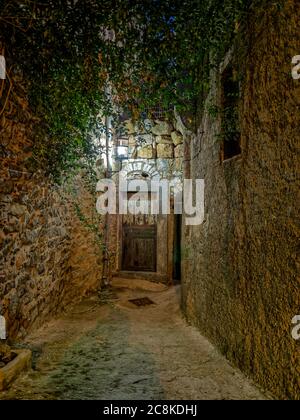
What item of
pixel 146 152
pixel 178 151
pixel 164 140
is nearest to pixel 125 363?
pixel 178 151

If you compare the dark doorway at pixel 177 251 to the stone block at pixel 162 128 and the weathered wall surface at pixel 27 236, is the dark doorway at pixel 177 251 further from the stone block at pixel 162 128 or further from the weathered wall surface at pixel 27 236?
Answer: the weathered wall surface at pixel 27 236

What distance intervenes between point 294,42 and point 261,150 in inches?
30.5

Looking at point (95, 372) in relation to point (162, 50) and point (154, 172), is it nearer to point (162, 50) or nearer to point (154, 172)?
point (162, 50)

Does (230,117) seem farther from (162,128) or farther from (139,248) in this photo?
(139,248)

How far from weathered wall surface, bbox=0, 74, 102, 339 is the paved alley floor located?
15.2 inches

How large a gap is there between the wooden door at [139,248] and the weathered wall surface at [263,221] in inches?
182

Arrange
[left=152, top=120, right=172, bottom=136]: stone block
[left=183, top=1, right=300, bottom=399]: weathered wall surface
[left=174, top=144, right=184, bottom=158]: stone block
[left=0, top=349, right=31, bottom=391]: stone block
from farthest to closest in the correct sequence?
[left=152, top=120, right=172, bottom=136]: stone block, [left=174, top=144, right=184, bottom=158]: stone block, [left=0, top=349, right=31, bottom=391]: stone block, [left=183, top=1, right=300, bottom=399]: weathered wall surface

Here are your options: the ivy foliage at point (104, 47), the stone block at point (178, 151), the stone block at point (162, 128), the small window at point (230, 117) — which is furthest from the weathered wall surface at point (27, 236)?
the stone block at point (162, 128)

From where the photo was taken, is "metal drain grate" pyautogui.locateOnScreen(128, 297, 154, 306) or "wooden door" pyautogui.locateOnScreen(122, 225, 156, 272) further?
"wooden door" pyautogui.locateOnScreen(122, 225, 156, 272)

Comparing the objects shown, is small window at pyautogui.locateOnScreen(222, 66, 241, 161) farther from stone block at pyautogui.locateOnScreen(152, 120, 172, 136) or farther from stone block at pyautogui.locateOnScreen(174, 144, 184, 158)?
stone block at pyautogui.locateOnScreen(152, 120, 172, 136)

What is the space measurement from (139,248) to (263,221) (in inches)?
237

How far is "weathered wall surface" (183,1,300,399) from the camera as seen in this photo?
1979 mm

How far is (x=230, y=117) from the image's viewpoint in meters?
3.11

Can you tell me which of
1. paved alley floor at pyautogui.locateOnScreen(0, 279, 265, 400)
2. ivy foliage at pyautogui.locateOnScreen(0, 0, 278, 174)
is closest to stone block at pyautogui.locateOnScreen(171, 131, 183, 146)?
ivy foliage at pyautogui.locateOnScreen(0, 0, 278, 174)
